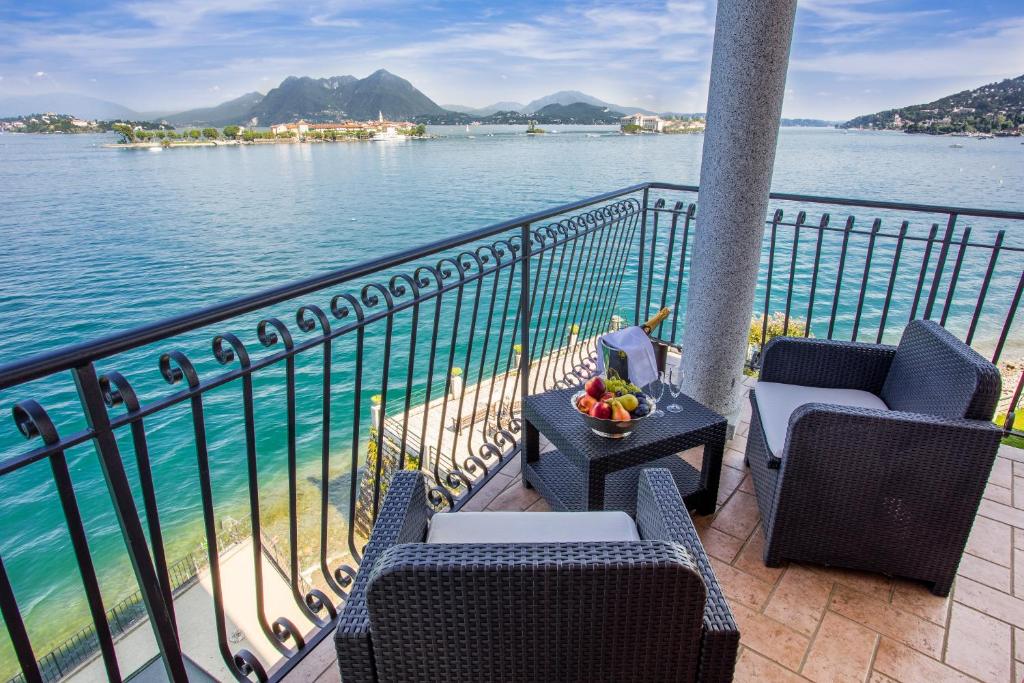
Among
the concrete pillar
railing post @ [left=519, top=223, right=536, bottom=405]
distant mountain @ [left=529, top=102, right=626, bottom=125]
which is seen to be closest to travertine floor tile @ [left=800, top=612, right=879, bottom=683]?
the concrete pillar

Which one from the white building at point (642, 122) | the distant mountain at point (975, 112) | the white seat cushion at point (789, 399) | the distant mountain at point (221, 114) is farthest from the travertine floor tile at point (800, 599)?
the distant mountain at point (221, 114)

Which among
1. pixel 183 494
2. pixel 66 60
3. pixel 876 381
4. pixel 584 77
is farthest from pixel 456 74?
pixel 876 381

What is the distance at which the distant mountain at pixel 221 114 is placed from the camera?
270 feet

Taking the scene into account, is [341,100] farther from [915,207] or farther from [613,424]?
[613,424]

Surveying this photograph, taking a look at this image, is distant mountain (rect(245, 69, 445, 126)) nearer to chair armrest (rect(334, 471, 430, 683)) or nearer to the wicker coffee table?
the wicker coffee table

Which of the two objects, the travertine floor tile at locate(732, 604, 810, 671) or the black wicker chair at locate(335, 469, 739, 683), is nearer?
the black wicker chair at locate(335, 469, 739, 683)

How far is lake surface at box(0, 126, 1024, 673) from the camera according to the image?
19516 mm

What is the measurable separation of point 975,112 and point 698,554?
10314 mm

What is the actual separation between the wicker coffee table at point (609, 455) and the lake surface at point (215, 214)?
1731 cm

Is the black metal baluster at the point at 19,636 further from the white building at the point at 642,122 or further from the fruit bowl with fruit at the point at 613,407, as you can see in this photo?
the white building at the point at 642,122

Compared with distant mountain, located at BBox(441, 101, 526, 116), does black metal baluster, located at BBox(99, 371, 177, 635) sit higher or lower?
lower

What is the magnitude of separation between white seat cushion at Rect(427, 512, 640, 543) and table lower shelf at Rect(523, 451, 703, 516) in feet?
2.43

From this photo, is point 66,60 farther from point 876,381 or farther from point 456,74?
point 876,381

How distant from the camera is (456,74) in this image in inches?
2579
